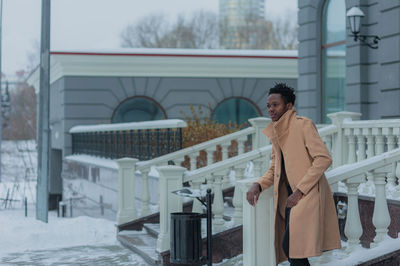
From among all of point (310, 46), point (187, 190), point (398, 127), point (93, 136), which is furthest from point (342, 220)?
point (93, 136)

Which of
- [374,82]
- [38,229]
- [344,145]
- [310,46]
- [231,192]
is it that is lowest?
[38,229]

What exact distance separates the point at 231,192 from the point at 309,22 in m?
5.50

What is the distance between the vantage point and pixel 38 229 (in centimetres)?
1189

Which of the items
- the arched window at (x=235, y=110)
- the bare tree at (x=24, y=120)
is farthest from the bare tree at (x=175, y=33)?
the arched window at (x=235, y=110)

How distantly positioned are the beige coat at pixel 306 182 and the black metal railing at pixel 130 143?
7.98 m

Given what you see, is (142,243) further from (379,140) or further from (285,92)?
(285,92)

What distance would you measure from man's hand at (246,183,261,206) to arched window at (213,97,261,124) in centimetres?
1794

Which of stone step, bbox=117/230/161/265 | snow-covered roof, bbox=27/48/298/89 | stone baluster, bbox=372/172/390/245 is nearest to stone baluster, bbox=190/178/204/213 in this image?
stone step, bbox=117/230/161/265

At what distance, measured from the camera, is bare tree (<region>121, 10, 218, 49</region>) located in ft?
209

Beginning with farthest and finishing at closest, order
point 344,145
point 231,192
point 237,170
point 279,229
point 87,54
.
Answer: point 87,54, point 231,192, point 344,145, point 237,170, point 279,229

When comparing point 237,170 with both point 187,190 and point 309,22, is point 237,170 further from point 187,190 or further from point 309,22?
point 309,22

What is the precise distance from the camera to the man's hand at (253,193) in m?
5.61

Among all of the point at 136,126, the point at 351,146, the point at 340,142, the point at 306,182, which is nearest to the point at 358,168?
the point at 306,182

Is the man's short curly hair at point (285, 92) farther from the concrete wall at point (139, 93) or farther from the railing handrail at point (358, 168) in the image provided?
the concrete wall at point (139, 93)
